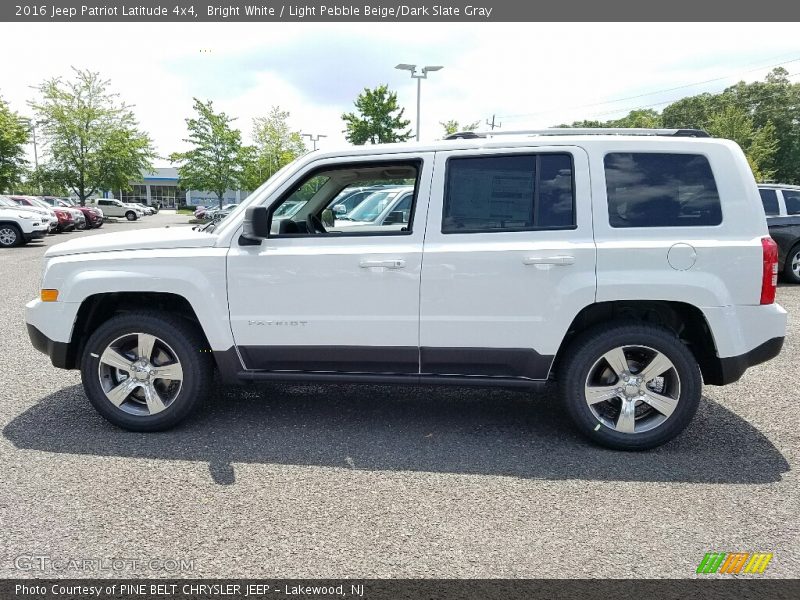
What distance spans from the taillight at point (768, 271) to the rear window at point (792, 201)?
333 inches

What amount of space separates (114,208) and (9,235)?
33123mm

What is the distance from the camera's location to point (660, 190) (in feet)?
A: 11.7

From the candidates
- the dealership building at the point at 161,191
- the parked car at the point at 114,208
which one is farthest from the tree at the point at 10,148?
the dealership building at the point at 161,191

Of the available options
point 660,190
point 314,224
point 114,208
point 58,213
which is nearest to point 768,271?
point 660,190

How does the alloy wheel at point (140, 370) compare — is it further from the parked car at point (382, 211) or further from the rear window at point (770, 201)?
the rear window at point (770, 201)

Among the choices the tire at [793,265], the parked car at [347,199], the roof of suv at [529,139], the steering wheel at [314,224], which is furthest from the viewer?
the tire at [793,265]

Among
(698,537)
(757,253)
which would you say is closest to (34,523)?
(698,537)

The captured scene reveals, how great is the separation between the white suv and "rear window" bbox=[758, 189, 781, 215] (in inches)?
323

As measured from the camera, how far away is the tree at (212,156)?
1617 inches

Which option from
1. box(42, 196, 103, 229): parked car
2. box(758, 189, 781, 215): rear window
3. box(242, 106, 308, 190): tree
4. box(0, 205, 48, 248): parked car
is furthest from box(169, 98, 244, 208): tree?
box(758, 189, 781, 215): rear window

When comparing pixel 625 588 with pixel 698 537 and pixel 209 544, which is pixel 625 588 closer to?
pixel 698 537

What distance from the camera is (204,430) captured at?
13.0 ft

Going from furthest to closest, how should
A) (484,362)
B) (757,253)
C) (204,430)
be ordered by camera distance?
(204,430) → (484,362) → (757,253)

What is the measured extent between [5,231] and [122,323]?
17.0 m
